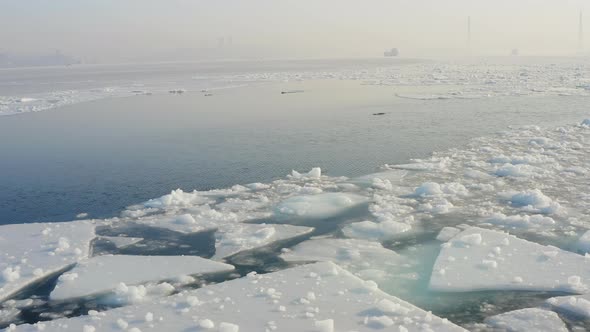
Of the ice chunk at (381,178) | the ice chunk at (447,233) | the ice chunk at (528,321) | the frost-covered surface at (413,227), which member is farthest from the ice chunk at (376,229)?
the ice chunk at (528,321)

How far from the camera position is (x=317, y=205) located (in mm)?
7699

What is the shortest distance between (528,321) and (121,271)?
13.7 feet

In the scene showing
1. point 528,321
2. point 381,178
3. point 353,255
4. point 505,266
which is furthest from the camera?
point 381,178

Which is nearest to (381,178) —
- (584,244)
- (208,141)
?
(584,244)

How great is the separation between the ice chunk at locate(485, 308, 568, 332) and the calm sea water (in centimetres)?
551

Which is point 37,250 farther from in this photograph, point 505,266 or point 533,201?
point 533,201

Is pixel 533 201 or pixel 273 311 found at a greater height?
pixel 533 201

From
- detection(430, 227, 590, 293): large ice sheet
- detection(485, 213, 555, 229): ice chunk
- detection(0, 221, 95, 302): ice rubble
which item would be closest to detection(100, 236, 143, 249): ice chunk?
detection(0, 221, 95, 302): ice rubble

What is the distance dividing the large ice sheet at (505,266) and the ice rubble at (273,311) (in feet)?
2.64

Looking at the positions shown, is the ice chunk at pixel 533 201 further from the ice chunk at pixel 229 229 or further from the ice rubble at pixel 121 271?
the ice rubble at pixel 121 271

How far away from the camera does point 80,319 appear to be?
4.48 meters

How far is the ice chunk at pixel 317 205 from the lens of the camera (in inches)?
292

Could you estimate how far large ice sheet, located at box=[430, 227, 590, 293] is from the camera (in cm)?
496

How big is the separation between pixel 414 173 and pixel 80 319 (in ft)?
22.4
